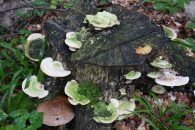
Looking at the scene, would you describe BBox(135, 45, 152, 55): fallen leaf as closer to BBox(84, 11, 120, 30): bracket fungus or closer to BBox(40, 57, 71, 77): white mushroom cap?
BBox(84, 11, 120, 30): bracket fungus

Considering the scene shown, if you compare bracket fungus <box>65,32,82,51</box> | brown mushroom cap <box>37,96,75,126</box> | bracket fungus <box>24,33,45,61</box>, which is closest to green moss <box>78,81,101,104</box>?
Answer: brown mushroom cap <box>37,96,75,126</box>

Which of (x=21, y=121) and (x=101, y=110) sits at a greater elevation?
(x=101, y=110)

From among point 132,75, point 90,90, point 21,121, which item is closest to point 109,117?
point 90,90

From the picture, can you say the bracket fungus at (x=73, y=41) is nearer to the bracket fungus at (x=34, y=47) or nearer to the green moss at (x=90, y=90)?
the green moss at (x=90, y=90)

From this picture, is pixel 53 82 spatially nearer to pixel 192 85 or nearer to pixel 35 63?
pixel 35 63

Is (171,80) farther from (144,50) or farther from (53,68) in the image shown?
(53,68)
